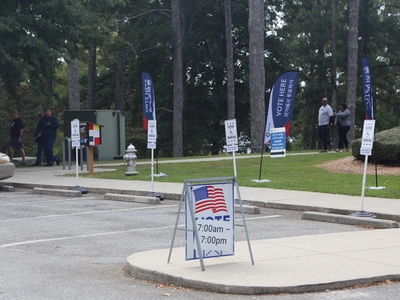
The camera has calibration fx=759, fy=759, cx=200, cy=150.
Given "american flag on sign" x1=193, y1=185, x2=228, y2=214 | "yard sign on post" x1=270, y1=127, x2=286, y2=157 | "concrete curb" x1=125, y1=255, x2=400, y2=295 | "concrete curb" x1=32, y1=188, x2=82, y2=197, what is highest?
"yard sign on post" x1=270, y1=127, x2=286, y2=157

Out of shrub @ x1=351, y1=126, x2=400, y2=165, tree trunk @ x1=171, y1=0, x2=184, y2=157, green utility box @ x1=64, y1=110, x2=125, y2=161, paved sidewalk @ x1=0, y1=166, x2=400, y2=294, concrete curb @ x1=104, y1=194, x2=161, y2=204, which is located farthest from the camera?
tree trunk @ x1=171, y1=0, x2=184, y2=157

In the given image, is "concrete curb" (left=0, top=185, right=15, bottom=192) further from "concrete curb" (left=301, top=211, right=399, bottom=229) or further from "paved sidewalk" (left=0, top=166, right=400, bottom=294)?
"paved sidewalk" (left=0, top=166, right=400, bottom=294)

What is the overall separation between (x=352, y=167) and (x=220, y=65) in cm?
2809

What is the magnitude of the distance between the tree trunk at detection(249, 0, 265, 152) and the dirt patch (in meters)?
13.4

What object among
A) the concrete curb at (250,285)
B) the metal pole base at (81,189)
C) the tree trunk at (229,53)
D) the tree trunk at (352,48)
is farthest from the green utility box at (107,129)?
the concrete curb at (250,285)

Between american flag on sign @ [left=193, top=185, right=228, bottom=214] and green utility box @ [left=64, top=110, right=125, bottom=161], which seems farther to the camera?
green utility box @ [left=64, top=110, right=125, bottom=161]

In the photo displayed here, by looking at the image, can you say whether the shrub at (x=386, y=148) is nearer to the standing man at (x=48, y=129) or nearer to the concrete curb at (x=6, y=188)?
the concrete curb at (x=6, y=188)

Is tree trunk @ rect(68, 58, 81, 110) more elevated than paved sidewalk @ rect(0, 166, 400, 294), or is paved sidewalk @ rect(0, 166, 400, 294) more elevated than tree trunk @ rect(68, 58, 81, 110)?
tree trunk @ rect(68, 58, 81, 110)

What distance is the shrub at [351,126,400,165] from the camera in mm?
20688

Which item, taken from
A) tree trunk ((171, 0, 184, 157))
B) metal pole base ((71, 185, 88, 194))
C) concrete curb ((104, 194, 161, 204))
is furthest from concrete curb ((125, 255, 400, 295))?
tree trunk ((171, 0, 184, 157))

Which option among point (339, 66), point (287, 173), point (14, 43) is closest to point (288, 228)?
point (287, 173)

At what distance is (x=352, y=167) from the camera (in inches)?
843

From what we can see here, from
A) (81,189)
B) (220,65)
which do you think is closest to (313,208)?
(81,189)

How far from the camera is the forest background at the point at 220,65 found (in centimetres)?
3866
